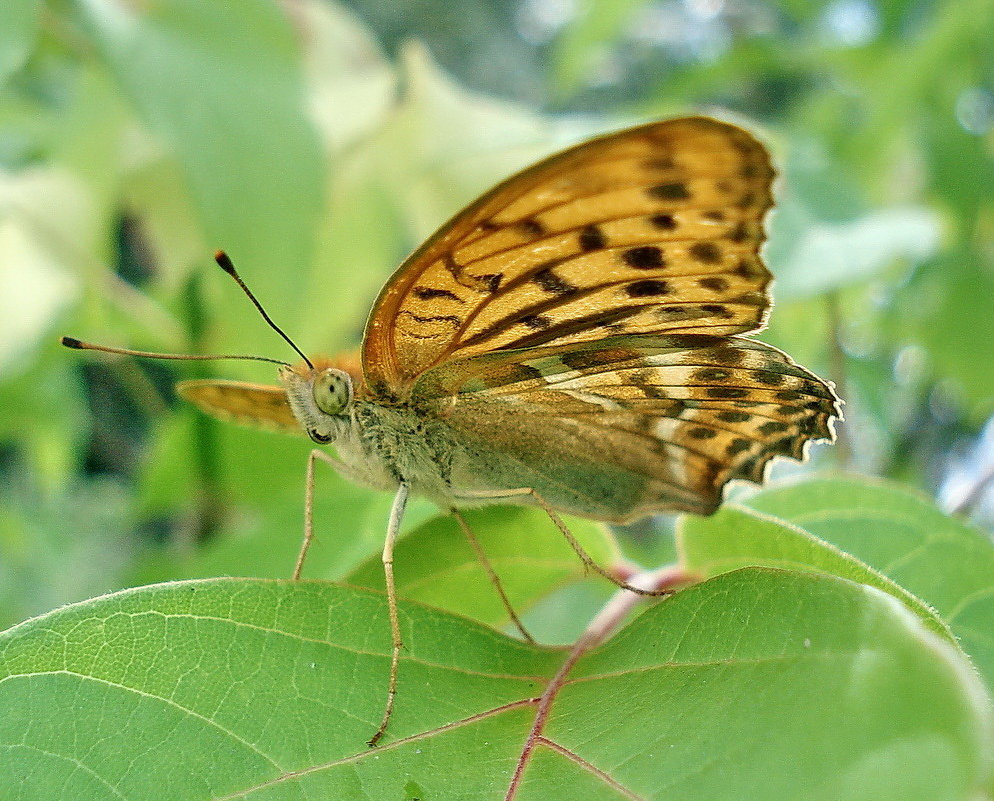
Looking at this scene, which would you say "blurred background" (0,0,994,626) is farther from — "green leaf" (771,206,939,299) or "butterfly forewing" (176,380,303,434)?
"butterfly forewing" (176,380,303,434)

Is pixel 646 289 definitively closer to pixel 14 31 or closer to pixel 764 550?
pixel 764 550

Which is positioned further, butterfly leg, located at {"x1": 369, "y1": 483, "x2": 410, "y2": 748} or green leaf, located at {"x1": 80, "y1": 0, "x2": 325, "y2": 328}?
green leaf, located at {"x1": 80, "y1": 0, "x2": 325, "y2": 328}

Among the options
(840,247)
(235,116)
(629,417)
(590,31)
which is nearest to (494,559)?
(629,417)

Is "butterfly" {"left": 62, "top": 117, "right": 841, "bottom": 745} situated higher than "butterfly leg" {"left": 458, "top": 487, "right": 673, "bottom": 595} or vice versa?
"butterfly" {"left": 62, "top": 117, "right": 841, "bottom": 745}

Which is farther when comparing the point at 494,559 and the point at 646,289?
the point at 494,559

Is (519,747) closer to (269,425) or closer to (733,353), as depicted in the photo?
(733,353)

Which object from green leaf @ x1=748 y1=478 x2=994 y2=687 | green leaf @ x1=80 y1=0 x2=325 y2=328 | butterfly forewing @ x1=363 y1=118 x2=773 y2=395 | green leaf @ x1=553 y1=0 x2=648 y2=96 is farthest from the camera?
green leaf @ x1=553 y1=0 x2=648 y2=96

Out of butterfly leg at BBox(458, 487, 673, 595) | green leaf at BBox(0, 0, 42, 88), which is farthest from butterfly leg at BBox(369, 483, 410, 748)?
green leaf at BBox(0, 0, 42, 88)
